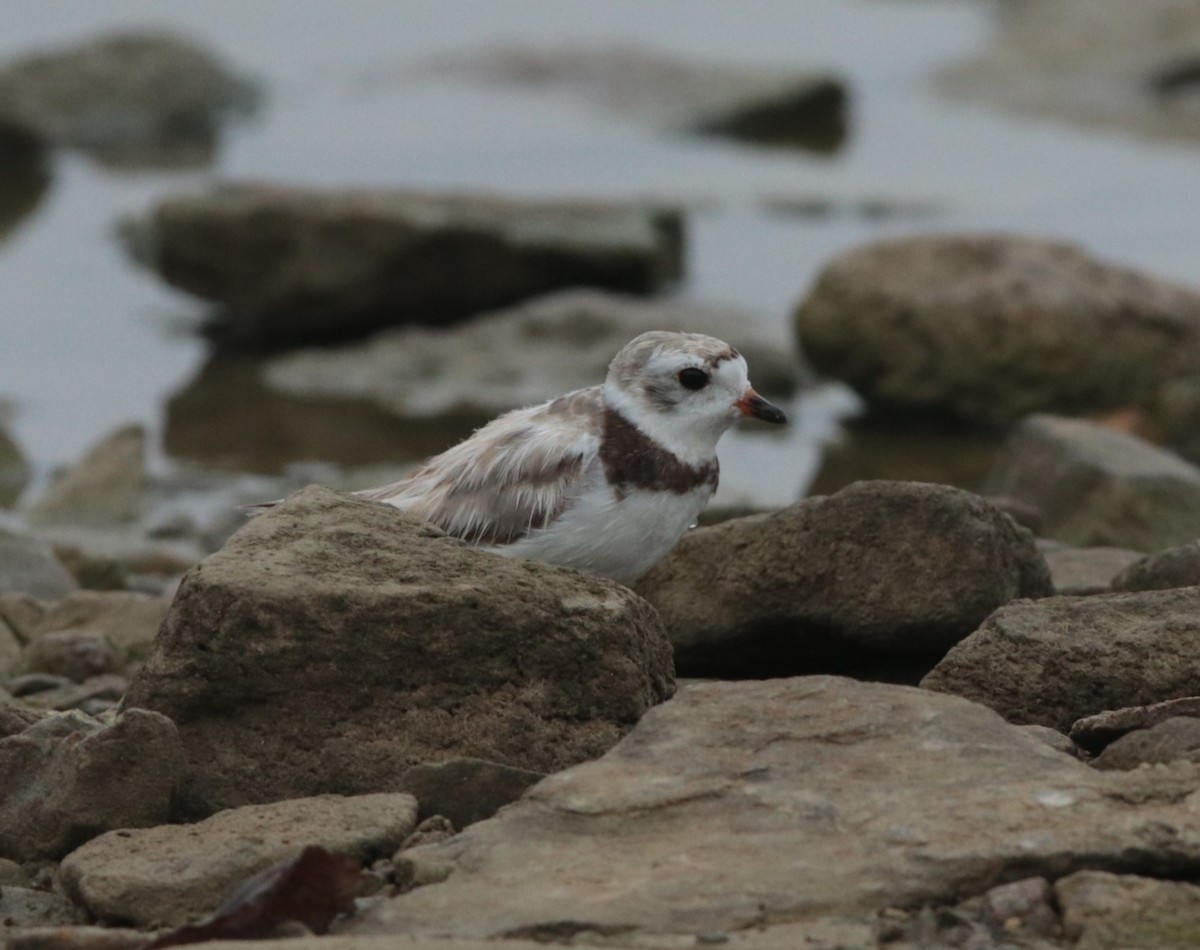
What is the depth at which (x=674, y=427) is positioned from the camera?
607 cm

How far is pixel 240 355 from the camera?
1499 cm

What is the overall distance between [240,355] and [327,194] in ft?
3.92

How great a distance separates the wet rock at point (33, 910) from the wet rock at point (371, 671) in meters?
0.37

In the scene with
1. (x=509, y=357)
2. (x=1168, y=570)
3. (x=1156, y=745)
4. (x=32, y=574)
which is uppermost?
(x=1156, y=745)

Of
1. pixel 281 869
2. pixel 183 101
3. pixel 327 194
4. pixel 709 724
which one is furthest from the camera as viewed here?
pixel 183 101

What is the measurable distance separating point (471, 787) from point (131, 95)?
59.6ft

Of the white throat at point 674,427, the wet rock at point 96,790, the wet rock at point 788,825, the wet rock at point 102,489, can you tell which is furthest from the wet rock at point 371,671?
the wet rock at point 102,489

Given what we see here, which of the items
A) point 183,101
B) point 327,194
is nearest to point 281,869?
point 327,194

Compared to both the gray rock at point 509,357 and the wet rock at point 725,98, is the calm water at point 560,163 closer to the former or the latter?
the wet rock at point 725,98

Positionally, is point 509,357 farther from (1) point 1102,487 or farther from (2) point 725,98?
(2) point 725,98

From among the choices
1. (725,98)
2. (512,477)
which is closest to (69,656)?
(512,477)

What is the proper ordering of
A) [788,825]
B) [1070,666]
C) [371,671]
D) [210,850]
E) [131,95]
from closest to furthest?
[788,825] → [210,850] → [371,671] → [1070,666] → [131,95]

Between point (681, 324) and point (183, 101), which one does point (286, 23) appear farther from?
point (681, 324)

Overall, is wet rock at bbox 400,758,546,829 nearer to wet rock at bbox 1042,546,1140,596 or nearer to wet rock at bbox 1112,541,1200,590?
wet rock at bbox 1112,541,1200,590
